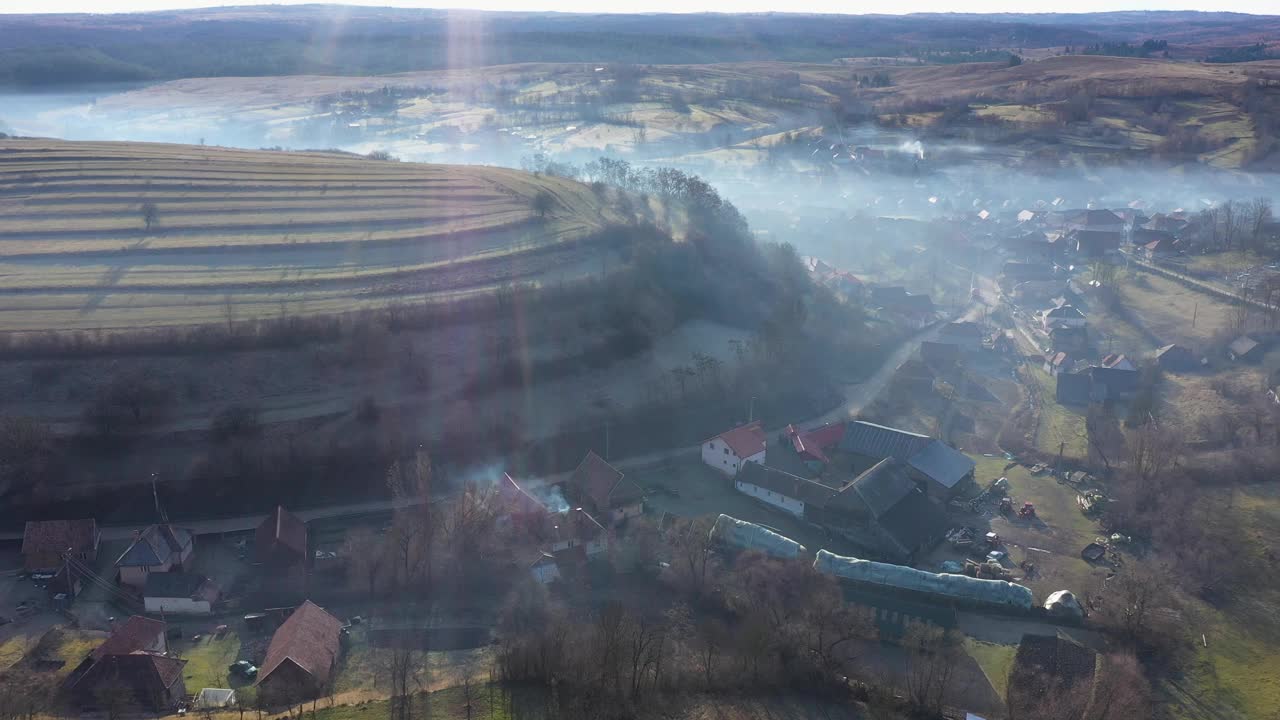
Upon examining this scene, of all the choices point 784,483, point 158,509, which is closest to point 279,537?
point 158,509

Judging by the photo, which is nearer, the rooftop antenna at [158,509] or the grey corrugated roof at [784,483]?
the rooftop antenna at [158,509]

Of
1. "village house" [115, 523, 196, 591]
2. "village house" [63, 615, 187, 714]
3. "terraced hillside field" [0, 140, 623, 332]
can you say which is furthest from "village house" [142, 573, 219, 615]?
"terraced hillside field" [0, 140, 623, 332]

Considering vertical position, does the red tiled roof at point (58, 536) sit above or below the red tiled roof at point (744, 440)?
below

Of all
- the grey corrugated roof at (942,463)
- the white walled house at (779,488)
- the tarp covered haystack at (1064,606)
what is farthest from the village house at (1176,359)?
the white walled house at (779,488)

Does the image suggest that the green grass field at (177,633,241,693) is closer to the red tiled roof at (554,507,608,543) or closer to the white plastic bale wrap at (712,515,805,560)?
the red tiled roof at (554,507,608,543)

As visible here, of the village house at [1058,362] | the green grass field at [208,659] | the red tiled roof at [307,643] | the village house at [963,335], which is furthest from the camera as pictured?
the village house at [963,335]

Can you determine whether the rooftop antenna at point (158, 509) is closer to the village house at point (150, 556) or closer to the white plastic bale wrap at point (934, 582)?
A: the village house at point (150, 556)

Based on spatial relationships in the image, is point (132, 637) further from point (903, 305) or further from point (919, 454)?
point (903, 305)
